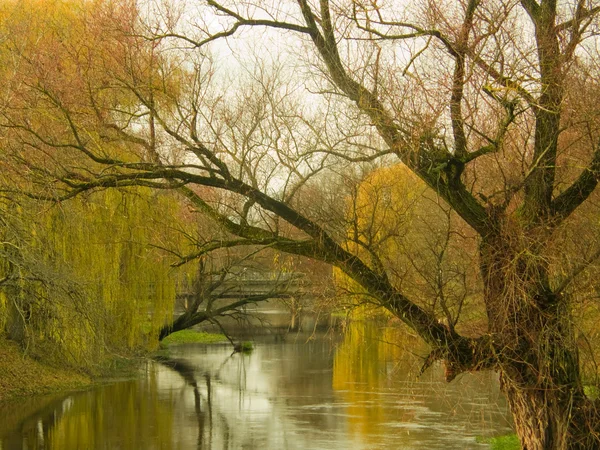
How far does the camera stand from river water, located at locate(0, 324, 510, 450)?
45.2ft

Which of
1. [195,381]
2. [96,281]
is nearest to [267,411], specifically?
[195,381]

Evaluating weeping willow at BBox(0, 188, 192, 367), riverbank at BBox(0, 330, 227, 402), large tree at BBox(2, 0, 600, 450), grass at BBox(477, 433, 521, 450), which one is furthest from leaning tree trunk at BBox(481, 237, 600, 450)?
riverbank at BBox(0, 330, 227, 402)

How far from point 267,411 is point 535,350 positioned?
961 centimetres

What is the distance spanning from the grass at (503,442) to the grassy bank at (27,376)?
9.27 meters

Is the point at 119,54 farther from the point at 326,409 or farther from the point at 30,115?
the point at 326,409

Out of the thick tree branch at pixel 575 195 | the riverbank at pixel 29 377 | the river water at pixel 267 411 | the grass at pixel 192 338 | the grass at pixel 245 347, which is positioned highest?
the thick tree branch at pixel 575 195

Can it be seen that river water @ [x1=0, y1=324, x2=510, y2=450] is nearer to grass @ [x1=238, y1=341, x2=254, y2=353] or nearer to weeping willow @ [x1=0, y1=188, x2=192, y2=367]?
weeping willow @ [x1=0, y1=188, x2=192, y2=367]

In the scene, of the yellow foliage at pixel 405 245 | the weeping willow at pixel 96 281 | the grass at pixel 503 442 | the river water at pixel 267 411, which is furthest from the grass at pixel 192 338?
the yellow foliage at pixel 405 245

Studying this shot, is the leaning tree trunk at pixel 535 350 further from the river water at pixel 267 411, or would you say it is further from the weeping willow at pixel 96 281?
the weeping willow at pixel 96 281

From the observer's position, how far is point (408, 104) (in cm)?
822

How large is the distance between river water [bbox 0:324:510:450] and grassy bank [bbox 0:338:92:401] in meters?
0.55

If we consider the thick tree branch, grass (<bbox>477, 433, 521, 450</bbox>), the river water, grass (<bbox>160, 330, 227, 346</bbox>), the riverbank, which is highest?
the thick tree branch

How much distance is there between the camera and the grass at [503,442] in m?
13.3

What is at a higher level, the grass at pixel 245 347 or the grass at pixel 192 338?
the grass at pixel 192 338
